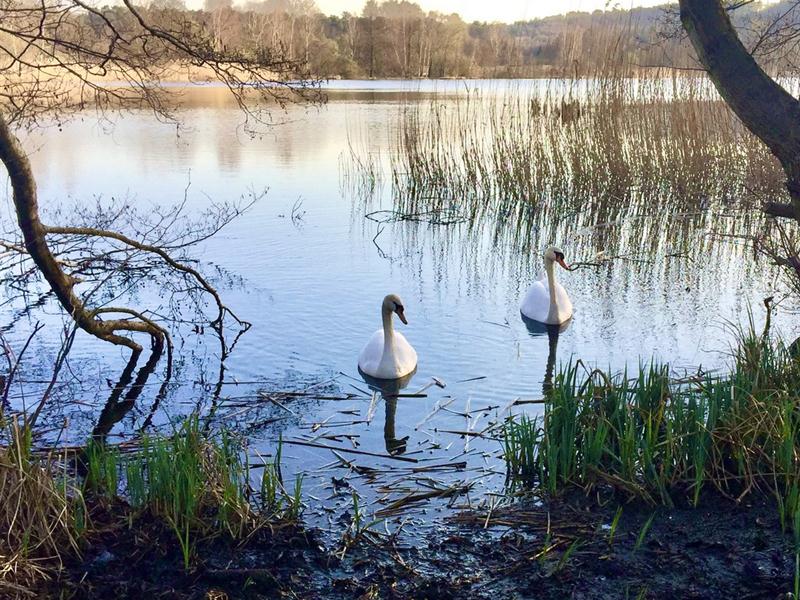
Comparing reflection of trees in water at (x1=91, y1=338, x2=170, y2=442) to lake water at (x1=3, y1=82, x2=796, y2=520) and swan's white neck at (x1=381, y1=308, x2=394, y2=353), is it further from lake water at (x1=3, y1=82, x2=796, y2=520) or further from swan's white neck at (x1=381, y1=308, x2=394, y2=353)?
swan's white neck at (x1=381, y1=308, x2=394, y2=353)

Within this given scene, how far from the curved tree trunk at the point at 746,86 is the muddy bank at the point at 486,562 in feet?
6.49

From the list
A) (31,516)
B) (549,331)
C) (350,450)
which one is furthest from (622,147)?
(31,516)

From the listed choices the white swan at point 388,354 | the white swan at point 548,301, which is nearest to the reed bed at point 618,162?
the white swan at point 548,301

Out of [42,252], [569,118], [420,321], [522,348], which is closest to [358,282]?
[420,321]

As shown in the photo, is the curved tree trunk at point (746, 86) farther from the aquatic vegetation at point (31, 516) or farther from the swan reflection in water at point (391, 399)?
the aquatic vegetation at point (31, 516)

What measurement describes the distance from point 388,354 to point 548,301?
2.13 m

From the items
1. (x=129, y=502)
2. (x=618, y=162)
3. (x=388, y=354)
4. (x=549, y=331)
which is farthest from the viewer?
(x=618, y=162)

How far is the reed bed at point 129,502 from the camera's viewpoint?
11.0 ft

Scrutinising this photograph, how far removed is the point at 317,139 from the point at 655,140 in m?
9.76

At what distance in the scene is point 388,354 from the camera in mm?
6273

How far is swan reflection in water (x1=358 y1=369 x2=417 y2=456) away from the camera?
5.08m

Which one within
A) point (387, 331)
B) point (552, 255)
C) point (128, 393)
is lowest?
point (128, 393)

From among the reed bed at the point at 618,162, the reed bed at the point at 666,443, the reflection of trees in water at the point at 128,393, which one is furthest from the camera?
the reed bed at the point at 618,162

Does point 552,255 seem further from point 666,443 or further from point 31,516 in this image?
point 31,516
